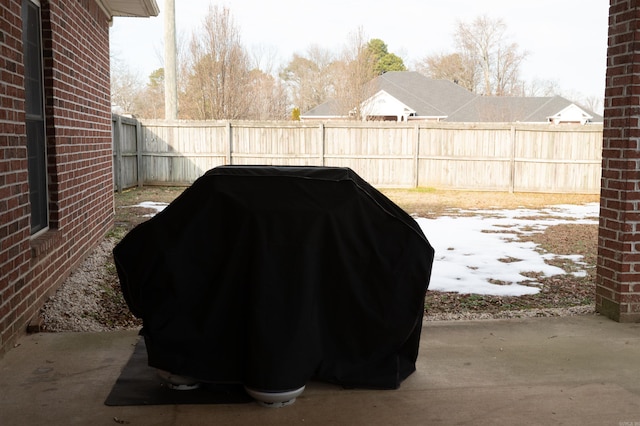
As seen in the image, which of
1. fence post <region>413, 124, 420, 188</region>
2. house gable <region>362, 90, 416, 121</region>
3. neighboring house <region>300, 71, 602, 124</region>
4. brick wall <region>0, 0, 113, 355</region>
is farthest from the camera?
house gable <region>362, 90, 416, 121</region>

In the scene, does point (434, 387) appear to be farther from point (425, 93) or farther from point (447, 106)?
point (425, 93)

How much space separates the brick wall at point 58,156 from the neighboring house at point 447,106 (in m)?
24.0

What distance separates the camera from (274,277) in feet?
9.96

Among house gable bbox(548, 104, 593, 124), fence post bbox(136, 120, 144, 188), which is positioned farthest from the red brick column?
house gable bbox(548, 104, 593, 124)

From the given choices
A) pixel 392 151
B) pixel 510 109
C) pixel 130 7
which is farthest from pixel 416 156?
pixel 510 109

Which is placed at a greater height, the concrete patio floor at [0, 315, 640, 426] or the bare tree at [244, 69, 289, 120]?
the bare tree at [244, 69, 289, 120]

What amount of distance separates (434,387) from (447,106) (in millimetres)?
32151

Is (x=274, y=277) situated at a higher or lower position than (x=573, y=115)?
lower

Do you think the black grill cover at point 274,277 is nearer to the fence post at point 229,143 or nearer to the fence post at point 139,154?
the fence post at point 229,143

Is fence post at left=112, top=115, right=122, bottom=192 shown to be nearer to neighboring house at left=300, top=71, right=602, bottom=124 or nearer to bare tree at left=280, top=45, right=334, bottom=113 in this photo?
neighboring house at left=300, top=71, right=602, bottom=124

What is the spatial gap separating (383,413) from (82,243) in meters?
4.78

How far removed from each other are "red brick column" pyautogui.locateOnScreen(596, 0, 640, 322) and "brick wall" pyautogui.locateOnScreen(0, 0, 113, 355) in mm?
4241

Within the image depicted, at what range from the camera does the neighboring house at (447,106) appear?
32812mm

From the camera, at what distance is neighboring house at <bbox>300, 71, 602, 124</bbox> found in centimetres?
3281
